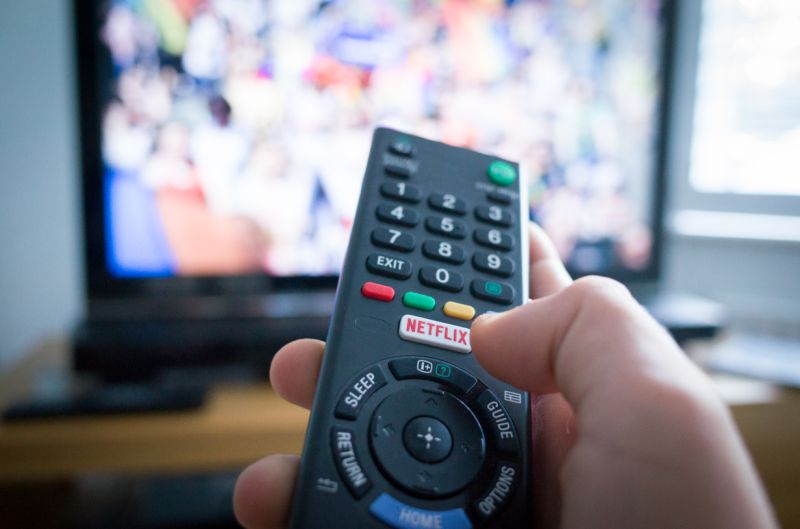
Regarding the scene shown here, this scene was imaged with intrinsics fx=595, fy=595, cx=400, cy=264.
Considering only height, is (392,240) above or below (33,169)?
below

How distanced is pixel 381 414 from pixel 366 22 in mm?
581

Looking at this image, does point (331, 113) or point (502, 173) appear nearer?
point (502, 173)

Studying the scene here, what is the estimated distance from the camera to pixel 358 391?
31 cm

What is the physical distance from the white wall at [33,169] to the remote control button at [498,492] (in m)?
0.69

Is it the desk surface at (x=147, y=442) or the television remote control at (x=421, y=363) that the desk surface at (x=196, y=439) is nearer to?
the desk surface at (x=147, y=442)

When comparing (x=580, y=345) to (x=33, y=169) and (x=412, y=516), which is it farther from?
(x=33, y=169)

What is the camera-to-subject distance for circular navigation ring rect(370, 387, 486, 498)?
285mm

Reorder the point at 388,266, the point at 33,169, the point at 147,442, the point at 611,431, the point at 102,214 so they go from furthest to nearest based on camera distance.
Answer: the point at 33,169 → the point at 102,214 → the point at 147,442 → the point at 388,266 → the point at 611,431

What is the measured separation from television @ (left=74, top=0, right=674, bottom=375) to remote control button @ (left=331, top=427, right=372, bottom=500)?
1.40 ft

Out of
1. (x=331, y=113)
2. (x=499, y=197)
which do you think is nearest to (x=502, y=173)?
(x=499, y=197)

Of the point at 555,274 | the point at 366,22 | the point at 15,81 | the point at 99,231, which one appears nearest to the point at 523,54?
the point at 366,22

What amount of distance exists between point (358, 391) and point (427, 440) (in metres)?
0.04

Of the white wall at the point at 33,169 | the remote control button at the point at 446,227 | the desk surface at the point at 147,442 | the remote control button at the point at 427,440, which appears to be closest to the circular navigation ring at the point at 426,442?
the remote control button at the point at 427,440

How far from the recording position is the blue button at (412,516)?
0.27m
